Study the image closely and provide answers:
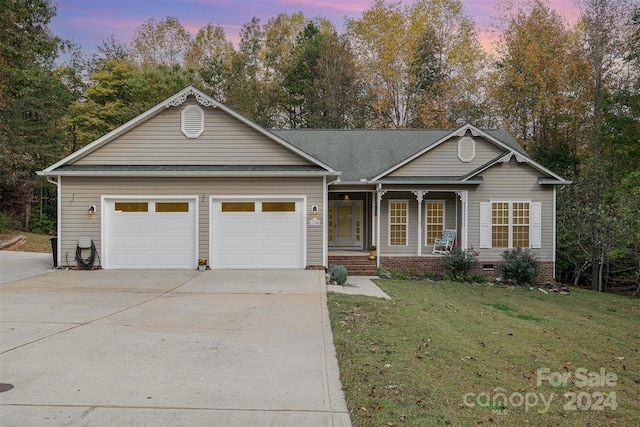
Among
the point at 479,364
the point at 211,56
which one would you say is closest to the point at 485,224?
the point at 479,364

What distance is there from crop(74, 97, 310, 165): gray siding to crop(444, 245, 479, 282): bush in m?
5.72

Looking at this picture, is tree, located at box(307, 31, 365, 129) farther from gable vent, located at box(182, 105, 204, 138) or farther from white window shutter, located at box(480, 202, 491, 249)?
gable vent, located at box(182, 105, 204, 138)

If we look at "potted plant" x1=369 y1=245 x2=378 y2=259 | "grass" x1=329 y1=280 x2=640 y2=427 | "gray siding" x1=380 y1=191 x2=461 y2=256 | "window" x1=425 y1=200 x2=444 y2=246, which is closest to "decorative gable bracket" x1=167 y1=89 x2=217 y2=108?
"potted plant" x1=369 y1=245 x2=378 y2=259

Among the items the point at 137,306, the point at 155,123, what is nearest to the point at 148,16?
the point at 155,123

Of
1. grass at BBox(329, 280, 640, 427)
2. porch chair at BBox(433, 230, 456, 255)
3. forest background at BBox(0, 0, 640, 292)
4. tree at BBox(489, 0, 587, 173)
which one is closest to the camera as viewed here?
grass at BBox(329, 280, 640, 427)

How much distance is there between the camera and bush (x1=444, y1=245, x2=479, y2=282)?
49.0ft

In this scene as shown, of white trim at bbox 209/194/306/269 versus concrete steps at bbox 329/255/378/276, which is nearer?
white trim at bbox 209/194/306/269

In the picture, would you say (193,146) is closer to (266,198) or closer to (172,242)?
(266,198)

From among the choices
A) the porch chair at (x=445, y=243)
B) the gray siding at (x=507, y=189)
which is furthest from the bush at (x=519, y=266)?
the porch chair at (x=445, y=243)

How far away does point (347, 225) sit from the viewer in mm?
17906

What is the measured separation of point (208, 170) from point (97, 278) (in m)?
4.12

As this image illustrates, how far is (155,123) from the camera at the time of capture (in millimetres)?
13602

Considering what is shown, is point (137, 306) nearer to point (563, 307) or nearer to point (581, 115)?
point (563, 307)

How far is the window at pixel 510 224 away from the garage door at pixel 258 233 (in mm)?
6529
